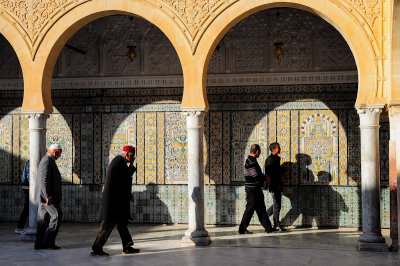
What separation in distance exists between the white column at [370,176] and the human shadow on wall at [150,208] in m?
3.87

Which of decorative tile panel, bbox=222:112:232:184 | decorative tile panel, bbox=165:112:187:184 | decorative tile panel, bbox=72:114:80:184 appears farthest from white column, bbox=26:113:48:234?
decorative tile panel, bbox=222:112:232:184

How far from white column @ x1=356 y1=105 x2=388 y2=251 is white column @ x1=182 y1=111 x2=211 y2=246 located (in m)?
2.29

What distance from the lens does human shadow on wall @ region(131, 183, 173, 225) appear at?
1029 centimetres

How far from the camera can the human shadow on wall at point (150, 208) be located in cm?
1029

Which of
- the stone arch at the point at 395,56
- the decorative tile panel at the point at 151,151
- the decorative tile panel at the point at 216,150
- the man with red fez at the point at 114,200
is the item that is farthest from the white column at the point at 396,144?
the decorative tile panel at the point at 151,151

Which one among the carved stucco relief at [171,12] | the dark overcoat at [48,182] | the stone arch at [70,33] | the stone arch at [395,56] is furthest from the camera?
the stone arch at [70,33]

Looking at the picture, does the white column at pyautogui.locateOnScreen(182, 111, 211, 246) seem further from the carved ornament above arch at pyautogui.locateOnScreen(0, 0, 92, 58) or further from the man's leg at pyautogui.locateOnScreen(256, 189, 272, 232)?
the carved ornament above arch at pyautogui.locateOnScreen(0, 0, 92, 58)

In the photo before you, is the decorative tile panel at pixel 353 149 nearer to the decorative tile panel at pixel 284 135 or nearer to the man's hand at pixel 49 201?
the decorative tile panel at pixel 284 135

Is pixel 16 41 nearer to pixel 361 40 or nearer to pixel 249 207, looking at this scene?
pixel 249 207

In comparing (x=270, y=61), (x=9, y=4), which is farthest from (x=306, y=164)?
(x=9, y=4)

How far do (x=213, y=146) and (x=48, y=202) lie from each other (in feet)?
11.8

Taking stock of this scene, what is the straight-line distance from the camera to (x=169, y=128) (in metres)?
10.3

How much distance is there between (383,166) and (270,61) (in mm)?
2734

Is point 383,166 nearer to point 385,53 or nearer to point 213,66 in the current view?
point 385,53
